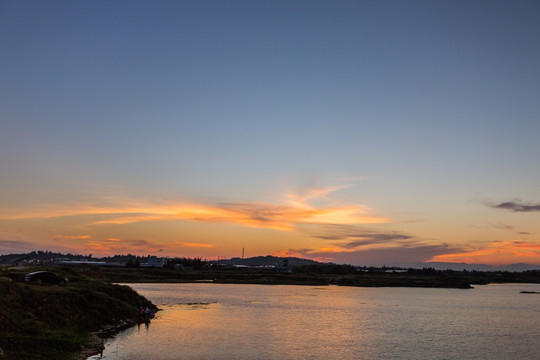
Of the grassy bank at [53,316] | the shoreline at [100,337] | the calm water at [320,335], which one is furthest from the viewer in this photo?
the calm water at [320,335]

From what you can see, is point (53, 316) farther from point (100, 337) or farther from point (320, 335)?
point (320, 335)

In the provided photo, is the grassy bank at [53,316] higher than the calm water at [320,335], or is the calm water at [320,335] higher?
the grassy bank at [53,316]

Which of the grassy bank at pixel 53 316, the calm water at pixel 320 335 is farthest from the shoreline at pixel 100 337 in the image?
the calm water at pixel 320 335

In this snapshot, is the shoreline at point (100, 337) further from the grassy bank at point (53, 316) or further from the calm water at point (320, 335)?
the calm water at point (320, 335)

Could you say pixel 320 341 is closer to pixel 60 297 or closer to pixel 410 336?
pixel 410 336

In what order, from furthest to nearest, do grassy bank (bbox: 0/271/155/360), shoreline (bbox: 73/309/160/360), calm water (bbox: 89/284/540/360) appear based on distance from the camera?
calm water (bbox: 89/284/540/360), shoreline (bbox: 73/309/160/360), grassy bank (bbox: 0/271/155/360)

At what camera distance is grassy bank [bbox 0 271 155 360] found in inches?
1410

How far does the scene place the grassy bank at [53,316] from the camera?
117 ft

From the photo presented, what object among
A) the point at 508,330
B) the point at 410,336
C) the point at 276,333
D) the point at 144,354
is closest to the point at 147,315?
the point at 276,333

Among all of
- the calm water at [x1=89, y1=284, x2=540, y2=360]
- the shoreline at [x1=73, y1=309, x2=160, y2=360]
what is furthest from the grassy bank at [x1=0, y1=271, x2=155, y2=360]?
the calm water at [x1=89, y1=284, x2=540, y2=360]

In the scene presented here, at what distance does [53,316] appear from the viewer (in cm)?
4678

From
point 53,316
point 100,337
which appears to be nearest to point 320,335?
point 100,337

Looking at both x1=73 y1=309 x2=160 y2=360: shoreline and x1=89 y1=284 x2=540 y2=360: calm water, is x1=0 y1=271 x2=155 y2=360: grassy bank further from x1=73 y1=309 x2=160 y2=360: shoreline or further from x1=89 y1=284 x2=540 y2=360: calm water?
x1=89 y1=284 x2=540 y2=360: calm water

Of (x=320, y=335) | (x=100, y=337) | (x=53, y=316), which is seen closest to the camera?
(x=53, y=316)
